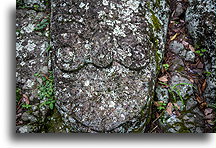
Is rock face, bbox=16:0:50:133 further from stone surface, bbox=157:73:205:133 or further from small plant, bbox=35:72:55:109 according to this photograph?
stone surface, bbox=157:73:205:133

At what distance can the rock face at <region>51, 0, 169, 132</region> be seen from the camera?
1.29 meters

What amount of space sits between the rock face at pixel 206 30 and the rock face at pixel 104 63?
1.23 ft

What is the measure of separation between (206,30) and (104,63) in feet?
2.93

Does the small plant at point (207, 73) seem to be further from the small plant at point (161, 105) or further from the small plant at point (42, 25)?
the small plant at point (42, 25)

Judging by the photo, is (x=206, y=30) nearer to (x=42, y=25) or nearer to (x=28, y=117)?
(x=42, y=25)

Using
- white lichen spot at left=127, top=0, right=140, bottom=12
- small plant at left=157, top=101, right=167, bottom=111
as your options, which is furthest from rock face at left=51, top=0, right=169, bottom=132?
small plant at left=157, top=101, right=167, bottom=111

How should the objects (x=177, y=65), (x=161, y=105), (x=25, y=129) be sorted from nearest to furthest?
(x=25, y=129) < (x=161, y=105) < (x=177, y=65)

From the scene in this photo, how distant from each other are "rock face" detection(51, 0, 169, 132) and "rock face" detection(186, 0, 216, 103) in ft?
1.23

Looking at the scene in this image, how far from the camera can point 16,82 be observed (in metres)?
1.36

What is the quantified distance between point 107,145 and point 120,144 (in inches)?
3.7

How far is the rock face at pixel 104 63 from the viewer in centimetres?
129

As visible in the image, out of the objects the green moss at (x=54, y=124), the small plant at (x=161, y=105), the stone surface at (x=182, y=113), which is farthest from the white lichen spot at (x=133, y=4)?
the green moss at (x=54, y=124)

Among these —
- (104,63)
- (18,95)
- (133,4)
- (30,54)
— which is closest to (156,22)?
(133,4)

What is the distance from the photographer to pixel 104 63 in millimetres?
1344
